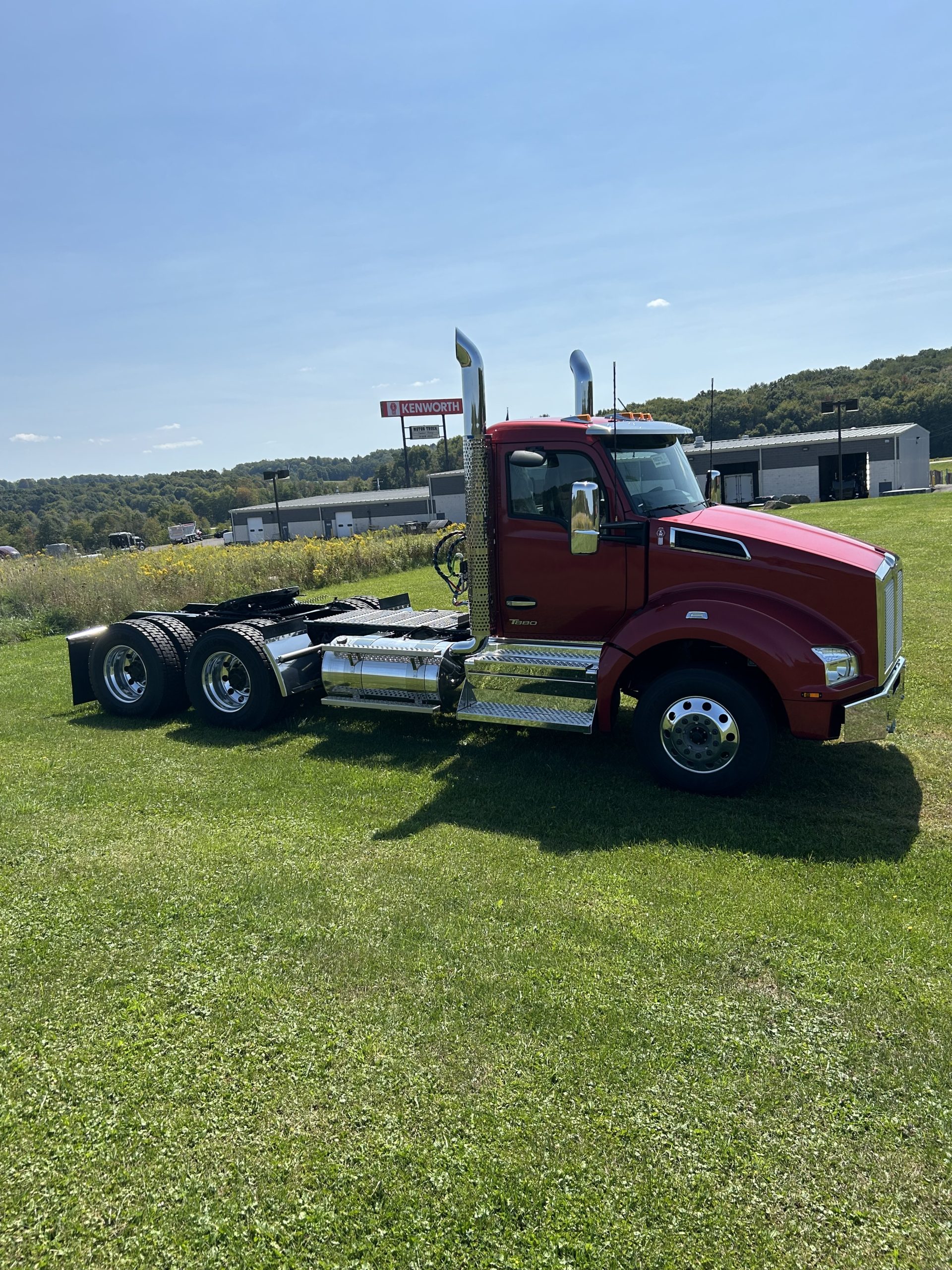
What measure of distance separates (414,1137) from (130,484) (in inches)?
7541

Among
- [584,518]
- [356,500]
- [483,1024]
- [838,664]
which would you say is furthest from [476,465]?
[356,500]

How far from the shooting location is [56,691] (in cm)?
1066

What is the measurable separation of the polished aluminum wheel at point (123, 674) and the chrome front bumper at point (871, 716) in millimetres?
7060

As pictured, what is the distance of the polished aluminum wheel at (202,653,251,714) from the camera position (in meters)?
8.52

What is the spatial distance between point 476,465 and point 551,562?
0.98 meters

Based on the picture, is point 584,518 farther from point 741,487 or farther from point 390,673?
point 741,487

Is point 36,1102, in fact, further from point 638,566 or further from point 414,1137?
point 638,566

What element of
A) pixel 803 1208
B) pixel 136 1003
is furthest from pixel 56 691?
pixel 803 1208

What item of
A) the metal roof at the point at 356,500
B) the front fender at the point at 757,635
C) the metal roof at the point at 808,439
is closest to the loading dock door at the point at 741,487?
the metal roof at the point at 808,439

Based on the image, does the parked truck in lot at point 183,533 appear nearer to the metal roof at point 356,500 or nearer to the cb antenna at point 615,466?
the metal roof at point 356,500

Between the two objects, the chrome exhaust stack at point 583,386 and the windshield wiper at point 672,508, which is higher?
the chrome exhaust stack at point 583,386

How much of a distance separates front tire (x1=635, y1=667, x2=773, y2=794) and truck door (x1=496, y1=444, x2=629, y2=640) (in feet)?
2.77

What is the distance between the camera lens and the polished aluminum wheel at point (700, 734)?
5.80 metres

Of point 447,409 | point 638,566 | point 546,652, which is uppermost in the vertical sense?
point 447,409
